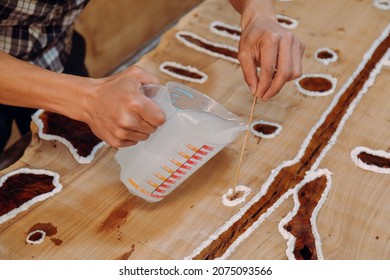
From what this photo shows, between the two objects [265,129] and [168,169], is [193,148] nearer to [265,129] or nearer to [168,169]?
[168,169]

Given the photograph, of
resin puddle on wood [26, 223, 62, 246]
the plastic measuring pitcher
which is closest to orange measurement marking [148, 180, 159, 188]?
the plastic measuring pitcher

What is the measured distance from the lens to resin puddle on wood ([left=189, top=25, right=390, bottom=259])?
3.83 ft

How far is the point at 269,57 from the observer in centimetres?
122

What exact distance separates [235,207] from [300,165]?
210mm

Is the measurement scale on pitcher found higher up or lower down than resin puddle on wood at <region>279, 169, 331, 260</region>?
higher up

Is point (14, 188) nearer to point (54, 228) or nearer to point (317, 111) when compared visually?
point (54, 228)

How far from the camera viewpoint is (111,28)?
288 cm

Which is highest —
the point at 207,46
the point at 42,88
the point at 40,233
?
the point at 42,88

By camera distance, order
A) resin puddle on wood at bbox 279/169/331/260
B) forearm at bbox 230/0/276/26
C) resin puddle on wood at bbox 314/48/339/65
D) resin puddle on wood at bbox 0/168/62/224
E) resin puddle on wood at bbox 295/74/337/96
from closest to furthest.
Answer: resin puddle on wood at bbox 279/169/331/260 → resin puddle on wood at bbox 0/168/62/224 → forearm at bbox 230/0/276/26 → resin puddle on wood at bbox 295/74/337/96 → resin puddle on wood at bbox 314/48/339/65

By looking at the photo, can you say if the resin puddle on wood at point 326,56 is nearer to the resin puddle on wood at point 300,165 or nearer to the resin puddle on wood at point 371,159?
the resin puddle on wood at point 300,165

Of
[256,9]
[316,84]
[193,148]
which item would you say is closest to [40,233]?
[193,148]

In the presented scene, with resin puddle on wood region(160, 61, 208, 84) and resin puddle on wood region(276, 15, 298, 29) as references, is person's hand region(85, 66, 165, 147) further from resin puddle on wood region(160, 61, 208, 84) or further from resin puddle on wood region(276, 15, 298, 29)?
resin puddle on wood region(276, 15, 298, 29)

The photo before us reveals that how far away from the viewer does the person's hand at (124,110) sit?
1042 millimetres

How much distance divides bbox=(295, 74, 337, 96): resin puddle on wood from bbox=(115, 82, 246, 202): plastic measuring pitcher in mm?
432
